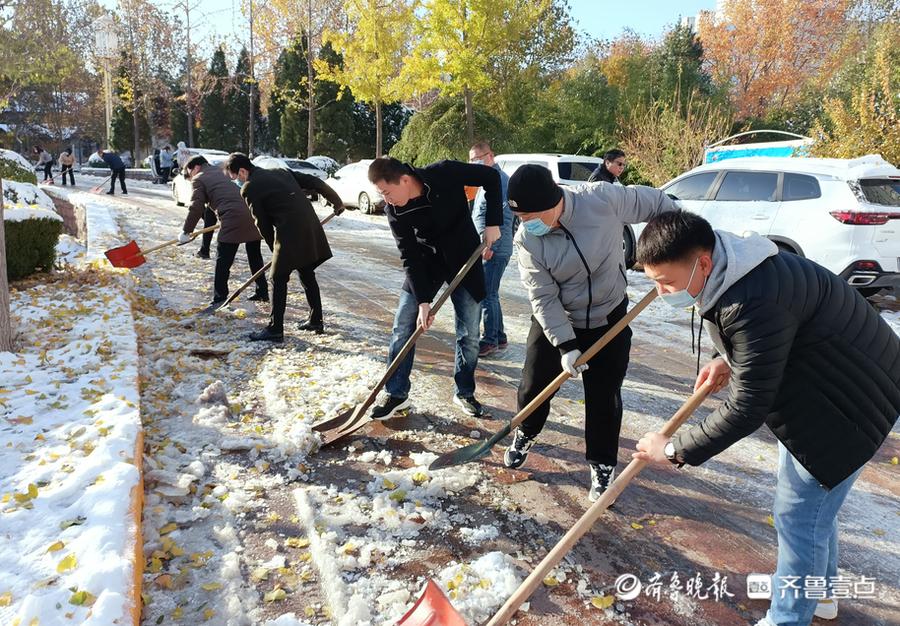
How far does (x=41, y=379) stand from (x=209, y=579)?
277 centimetres

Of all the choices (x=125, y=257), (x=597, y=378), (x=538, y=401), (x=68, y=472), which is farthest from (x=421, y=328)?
(x=125, y=257)

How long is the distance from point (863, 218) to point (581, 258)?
5297 millimetres

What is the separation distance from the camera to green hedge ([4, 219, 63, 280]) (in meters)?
7.12

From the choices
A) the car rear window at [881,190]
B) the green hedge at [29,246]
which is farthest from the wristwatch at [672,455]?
the green hedge at [29,246]

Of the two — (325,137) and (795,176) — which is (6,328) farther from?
(325,137)

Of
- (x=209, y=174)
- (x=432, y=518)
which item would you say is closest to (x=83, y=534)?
(x=432, y=518)

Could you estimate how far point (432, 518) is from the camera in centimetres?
311

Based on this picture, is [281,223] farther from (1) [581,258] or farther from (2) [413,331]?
(1) [581,258]

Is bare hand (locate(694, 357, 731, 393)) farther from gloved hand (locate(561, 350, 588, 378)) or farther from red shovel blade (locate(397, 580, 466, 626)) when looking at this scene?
red shovel blade (locate(397, 580, 466, 626))

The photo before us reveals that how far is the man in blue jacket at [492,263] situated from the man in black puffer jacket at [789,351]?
343 cm

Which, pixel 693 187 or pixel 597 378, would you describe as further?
pixel 693 187

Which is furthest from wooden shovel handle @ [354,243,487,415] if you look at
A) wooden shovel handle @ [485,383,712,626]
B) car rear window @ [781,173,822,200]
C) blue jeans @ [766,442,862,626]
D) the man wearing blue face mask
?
car rear window @ [781,173,822,200]

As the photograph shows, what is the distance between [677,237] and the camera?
191cm

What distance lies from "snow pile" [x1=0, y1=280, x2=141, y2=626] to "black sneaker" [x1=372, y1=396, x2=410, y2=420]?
1461mm
